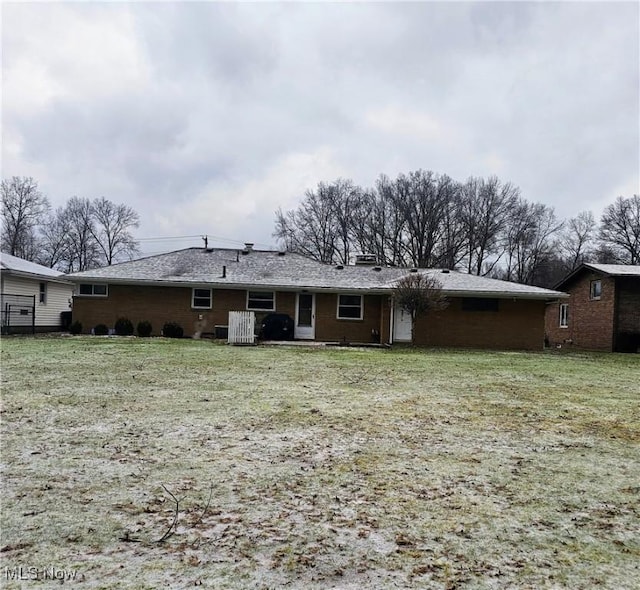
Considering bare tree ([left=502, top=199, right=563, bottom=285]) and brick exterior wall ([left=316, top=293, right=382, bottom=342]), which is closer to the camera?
brick exterior wall ([left=316, top=293, right=382, bottom=342])

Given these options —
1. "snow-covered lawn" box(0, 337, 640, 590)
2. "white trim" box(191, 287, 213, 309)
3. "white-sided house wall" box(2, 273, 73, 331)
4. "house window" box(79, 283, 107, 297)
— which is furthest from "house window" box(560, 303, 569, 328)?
"white-sided house wall" box(2, 273, 73, 331)

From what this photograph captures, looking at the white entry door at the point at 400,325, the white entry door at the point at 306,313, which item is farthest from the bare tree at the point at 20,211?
the white entry door at the point at 400,325

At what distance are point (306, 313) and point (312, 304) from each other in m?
0.47

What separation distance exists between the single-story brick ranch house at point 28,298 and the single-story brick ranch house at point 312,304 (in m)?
2.55

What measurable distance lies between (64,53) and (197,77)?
139 inches

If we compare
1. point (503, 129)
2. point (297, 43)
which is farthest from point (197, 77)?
point (503, 129)

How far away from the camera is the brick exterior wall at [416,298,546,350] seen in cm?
1922

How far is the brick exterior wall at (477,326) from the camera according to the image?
19219 millimetres

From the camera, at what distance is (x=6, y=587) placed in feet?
7.54

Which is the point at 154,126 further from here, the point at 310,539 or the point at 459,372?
the point at 310,539

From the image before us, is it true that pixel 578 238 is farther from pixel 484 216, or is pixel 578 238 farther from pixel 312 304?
pixel 312 304

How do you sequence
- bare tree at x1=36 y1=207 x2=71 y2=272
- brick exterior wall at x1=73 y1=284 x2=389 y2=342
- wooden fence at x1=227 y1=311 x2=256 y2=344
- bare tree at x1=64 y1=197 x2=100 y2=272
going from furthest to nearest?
1. bare tree at x1=64 y1=197 x2=100 y2=272
2. bare tree at x1=36 y1=207 x2=71 y2=272
3. brick exterior wall at x1=73 y1=284 x2=389 y2=342
4. wooden fence at x1=227 y1=311 x2=256 y2=344

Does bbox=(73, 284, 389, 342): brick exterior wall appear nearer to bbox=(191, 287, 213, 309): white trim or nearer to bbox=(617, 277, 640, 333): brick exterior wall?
bbox=(191, 287, 213, 309): white trim

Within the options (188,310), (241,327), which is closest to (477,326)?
(241,327)
